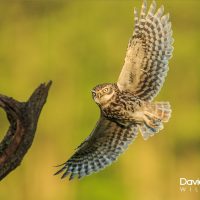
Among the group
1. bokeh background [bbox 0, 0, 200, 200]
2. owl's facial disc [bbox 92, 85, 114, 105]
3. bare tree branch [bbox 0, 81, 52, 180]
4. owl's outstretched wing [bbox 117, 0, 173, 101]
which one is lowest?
bare tree branch [bbox 0, 81, 52, 180]

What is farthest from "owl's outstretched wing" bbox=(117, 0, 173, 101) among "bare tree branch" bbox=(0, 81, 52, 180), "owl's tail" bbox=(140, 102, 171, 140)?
"bare tree branch" bbox=(0, 81, 52, 180)

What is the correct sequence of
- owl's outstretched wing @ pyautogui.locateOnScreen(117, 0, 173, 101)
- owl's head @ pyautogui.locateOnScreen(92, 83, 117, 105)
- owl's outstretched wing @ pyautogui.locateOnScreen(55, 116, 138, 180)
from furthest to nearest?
1. owl's outstretched wing @ pyautogui.locateOnScreen(55, 116, 138, 180)
2. owl's outstretched wing @ pyautogui.locateOnScreen(117, 0, 173, 101)
3. owl's head @ pyautogui.locateOnScreen(92, 83, 117, 105)

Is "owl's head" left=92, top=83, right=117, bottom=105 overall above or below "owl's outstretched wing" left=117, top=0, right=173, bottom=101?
below

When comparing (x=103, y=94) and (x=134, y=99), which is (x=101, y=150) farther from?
(x=103, y=94)

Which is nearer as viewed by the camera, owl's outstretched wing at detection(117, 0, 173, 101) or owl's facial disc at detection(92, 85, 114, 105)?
owl's facial disc at detection(92, 85, 114, 105)

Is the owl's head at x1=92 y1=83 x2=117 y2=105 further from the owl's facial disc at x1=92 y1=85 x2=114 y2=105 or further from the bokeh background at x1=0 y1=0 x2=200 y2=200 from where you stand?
the bokeh background at x1=0 y1=0 x2=200 y2=200

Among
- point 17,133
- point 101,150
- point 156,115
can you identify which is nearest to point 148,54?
point 156,115

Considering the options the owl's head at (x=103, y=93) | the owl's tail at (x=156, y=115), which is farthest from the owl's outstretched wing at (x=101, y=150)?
the owl's head at (x=103, y=93)
